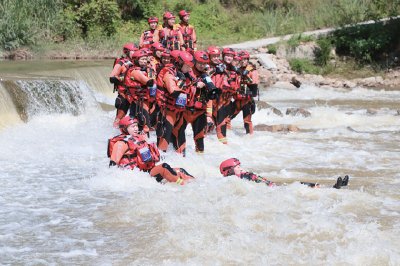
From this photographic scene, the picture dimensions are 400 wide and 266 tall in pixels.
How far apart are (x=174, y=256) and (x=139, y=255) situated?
0.30 metres

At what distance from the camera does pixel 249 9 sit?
3216 cm

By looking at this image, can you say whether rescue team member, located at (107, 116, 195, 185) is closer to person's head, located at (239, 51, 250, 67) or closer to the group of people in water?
the group of people in water

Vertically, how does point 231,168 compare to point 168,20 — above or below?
below

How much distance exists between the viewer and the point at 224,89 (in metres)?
8.30

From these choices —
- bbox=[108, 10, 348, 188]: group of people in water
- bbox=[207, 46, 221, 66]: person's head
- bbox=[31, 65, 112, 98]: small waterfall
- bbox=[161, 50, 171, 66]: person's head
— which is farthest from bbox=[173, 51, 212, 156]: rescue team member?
bbox=[31, 65, 112, 98]: small waterfall

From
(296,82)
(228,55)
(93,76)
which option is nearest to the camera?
(228,55)

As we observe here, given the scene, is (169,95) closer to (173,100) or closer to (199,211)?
(173,100)

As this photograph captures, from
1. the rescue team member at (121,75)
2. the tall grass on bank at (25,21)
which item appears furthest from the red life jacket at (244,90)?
the tall grass on bank at (25,21)

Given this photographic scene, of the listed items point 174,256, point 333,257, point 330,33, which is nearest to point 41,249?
point 174,256

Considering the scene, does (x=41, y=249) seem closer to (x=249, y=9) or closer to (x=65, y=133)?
(x=65, y=133)

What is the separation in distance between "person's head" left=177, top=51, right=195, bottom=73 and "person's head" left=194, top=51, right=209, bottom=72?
0.64 ft

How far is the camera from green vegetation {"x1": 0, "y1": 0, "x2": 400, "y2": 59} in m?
20.1

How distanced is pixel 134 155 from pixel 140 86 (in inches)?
92.4

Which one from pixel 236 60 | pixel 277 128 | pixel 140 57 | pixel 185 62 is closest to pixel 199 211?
pixel 185 62
